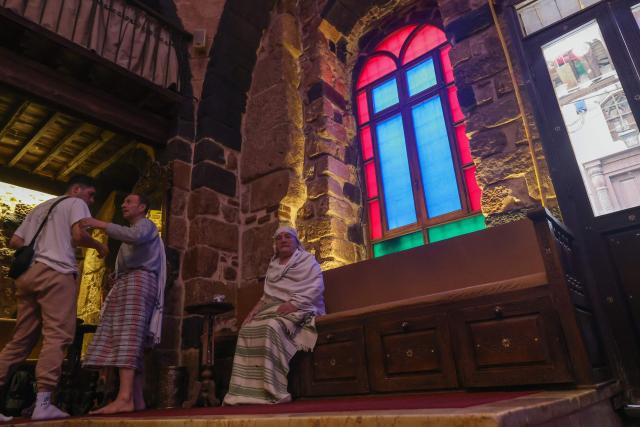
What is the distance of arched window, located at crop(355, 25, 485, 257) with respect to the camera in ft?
12.0

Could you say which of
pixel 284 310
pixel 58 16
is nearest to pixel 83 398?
pixel 284 310

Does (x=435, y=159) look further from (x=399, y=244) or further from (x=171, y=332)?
(x=171, y=332)

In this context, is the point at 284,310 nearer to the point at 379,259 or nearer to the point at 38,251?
the point at 379,259

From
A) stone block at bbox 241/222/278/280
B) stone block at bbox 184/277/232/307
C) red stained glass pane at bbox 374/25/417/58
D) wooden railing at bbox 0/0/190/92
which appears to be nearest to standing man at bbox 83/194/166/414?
stone block at bbox 184/277/232/307

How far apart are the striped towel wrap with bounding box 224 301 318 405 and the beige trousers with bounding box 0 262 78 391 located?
3.15 ft

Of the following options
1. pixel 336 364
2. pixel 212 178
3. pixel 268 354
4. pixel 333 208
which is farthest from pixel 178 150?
pixel 336 364

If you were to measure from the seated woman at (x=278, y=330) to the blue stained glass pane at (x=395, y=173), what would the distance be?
1.30m

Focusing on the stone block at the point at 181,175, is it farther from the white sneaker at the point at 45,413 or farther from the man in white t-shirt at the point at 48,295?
the white sneaker at the point at 45,413

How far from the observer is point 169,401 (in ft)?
10.6

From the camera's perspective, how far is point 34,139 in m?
5.14

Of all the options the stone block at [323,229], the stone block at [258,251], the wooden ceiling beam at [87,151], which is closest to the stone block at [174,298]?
the stone block at [258,251]

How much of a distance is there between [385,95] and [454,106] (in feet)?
2.82

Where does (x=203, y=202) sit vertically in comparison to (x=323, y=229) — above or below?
above

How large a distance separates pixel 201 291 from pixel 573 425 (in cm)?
301
